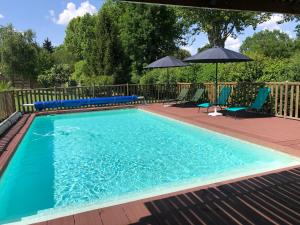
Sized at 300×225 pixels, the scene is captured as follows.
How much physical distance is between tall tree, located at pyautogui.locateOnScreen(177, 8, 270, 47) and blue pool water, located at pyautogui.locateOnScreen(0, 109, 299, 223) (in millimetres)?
17589

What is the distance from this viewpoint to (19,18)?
34.2 m

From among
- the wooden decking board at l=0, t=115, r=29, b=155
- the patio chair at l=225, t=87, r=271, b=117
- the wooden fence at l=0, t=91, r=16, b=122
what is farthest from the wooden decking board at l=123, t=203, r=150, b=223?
the wooden fence at l=0, t=91, r=16, b=122

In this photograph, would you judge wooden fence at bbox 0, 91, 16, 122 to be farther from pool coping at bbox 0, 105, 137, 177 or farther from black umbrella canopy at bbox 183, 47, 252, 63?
black umbrella canopy at bbox 183, 47, 252, 63

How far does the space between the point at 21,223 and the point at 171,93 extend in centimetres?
1280

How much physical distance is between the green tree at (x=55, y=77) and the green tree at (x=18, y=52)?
1445 mm

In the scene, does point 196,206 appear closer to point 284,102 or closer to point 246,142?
point 246,142

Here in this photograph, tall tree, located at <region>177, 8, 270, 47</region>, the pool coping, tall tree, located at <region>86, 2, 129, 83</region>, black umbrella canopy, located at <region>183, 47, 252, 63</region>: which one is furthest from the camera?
tall tree, located at <region>177, 8, 270, 47</region>

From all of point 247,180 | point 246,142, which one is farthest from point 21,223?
point 246,142

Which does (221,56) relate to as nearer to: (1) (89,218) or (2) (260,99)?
(2) (260,99)

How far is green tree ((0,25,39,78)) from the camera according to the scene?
1096 inches

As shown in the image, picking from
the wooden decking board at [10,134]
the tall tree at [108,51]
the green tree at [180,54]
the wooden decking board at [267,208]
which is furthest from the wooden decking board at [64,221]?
the green tree at [180,54]

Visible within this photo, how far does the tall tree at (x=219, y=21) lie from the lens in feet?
79.9

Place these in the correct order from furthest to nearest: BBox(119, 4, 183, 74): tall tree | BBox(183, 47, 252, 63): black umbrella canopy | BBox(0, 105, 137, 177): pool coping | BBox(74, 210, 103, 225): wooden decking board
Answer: BBox(119, 4, 183, 74): tall tree
BBox(183, 47, 252, 63): black umbrella canopy
BBox(0, 105, 137, 177): pool coping
BBox(74, 210, 103, 225): wooden decking board

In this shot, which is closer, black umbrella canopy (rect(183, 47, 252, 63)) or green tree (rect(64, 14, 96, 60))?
black umbrella canopy (rect(183, 47, 252, 63))
